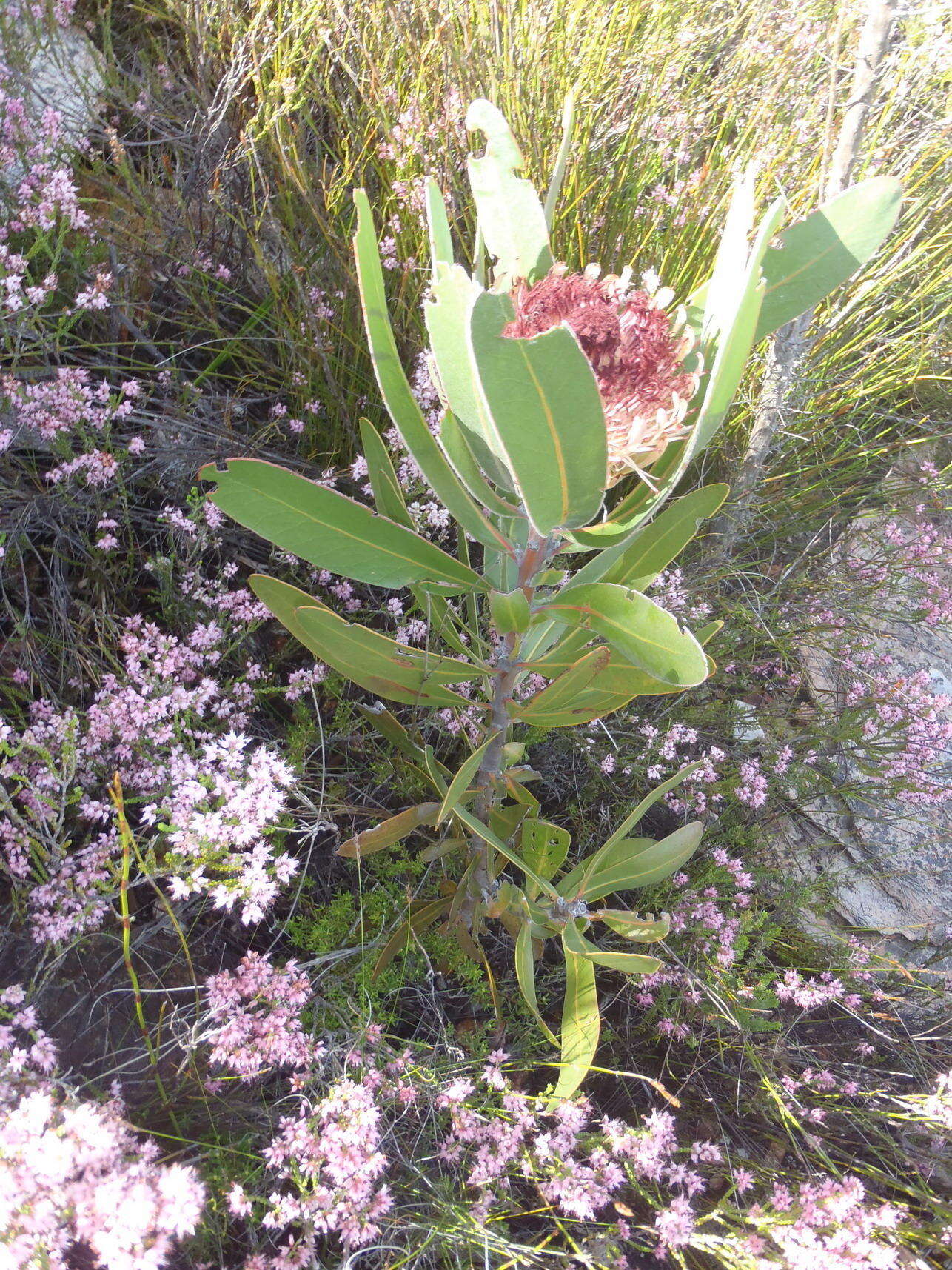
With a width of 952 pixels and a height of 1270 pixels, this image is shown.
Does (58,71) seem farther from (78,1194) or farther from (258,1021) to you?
(78,1194)

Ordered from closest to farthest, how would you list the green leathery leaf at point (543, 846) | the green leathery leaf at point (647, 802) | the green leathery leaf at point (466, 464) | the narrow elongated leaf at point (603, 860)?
the green leathery leaf at point (466, 464) < the green leathery leaf at point (647, 802) < the narrow elongated leaf at point (603, 860) < the green leathery leaf at point (543, 846)

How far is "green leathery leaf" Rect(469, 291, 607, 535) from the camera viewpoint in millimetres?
816

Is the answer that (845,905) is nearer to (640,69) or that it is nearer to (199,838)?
(199,838)

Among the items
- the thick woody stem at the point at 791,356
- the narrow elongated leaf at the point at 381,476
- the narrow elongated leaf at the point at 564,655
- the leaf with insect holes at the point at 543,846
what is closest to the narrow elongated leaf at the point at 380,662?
the narrow elongated leaf at the point at 564,655

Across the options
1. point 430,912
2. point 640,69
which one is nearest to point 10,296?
point 430,912

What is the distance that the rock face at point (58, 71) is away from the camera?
224cm

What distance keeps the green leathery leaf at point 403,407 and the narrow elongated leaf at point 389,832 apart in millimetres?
547

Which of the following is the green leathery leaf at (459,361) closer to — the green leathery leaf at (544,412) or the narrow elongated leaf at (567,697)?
the green leathery leaf at (544,412)

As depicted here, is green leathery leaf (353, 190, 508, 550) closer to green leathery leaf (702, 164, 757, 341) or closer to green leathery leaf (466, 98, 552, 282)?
green leathery leaf (466, 98, 552, 282)

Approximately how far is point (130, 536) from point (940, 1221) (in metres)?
2.32

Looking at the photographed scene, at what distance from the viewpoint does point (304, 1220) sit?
48.4 inches

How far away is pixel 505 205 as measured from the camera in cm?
114

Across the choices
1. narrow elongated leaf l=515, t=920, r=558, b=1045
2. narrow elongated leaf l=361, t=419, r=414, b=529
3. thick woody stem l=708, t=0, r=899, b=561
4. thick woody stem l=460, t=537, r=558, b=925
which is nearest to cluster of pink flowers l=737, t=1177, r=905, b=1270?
narrow elongated leaf l=515, t=920, r=558, b=1045

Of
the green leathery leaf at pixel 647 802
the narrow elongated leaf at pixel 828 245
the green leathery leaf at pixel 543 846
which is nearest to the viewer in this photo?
the narrow elongated leaf at pixel 828 245
